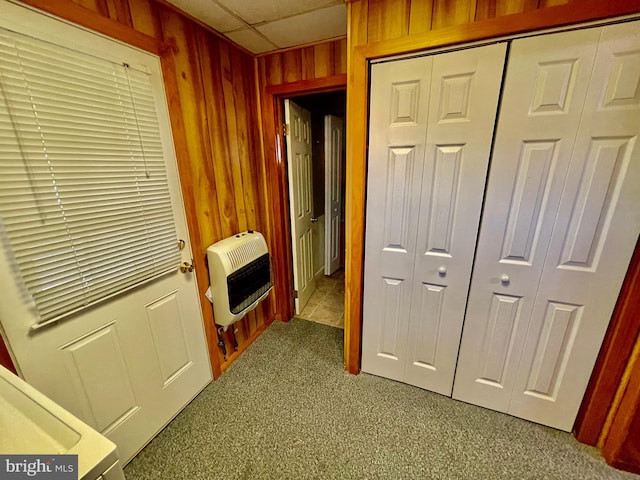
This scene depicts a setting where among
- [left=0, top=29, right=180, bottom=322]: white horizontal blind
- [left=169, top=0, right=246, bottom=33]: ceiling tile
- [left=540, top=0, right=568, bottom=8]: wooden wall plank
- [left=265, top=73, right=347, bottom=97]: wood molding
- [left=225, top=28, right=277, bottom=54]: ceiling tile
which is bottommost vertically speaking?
[left=0, top=29, right=180, bottom=322]: white horizontal blind

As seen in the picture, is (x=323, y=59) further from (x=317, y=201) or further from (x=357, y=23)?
(x=317, y=201)

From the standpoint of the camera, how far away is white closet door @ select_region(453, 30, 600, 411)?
3.59 ft

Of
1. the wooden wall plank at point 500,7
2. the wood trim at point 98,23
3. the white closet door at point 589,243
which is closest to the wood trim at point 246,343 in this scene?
the white closet door at point 589,243

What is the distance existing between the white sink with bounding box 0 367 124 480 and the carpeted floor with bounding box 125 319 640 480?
0.88 meters

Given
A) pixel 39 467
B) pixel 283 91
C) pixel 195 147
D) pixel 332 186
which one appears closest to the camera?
pixel 39 467

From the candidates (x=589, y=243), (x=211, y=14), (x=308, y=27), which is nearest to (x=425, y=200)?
(x=589, y=243)

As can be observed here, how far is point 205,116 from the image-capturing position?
63.0 inches

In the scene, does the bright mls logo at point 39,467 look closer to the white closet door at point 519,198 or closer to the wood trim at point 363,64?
the wood trim at point 363,64

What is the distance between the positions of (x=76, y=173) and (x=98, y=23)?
633 millimetres

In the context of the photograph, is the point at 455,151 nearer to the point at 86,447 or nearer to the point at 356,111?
the point at 356,111

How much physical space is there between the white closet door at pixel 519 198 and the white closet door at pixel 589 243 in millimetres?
44

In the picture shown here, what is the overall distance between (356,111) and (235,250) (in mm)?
1145

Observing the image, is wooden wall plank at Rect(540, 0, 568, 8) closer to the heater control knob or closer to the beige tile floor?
the heater control knob

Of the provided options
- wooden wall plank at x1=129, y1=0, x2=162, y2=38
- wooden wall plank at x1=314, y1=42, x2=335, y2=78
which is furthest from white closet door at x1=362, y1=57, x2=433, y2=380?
wooden wall plank at x1=129, y1=0, x2=162, y2=38
